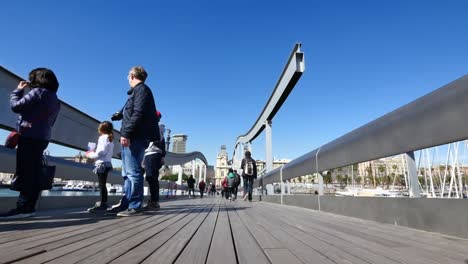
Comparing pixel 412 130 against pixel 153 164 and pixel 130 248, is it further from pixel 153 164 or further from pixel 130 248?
pixel 153 164

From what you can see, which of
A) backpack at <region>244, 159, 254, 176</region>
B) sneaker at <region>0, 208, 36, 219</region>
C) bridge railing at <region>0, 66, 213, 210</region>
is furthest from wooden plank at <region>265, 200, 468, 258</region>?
backpack at <region>244, 159, 254, 176</region>

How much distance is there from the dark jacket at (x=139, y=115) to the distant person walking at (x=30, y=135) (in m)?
0.89

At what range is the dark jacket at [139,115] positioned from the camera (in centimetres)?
371

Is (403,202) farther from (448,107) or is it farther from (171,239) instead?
(171,239)

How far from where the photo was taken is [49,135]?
131 inches

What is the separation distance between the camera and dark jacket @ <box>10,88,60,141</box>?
10.0 ft

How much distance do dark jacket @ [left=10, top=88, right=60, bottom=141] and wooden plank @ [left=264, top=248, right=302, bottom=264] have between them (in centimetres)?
297

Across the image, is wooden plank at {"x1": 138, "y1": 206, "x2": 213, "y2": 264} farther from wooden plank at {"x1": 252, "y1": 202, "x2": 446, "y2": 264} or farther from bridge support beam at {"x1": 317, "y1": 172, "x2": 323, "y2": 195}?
bridge support beam at {"x1": 317, "y1": 172, "x2": 323, "y2": 195}

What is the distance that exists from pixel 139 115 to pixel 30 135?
121 centimetres

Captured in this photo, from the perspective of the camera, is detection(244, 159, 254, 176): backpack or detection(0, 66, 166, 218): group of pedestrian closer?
detection(0, 66, 166, 218): group of pedestrian

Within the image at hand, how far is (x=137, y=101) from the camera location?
379cm

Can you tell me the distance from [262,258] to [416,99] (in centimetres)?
213

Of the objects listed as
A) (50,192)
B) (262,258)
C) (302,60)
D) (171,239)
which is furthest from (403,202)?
(302,60)

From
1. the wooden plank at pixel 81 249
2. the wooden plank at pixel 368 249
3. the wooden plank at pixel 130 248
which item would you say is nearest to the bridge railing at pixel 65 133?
the wooden plank at pixel 81 249
